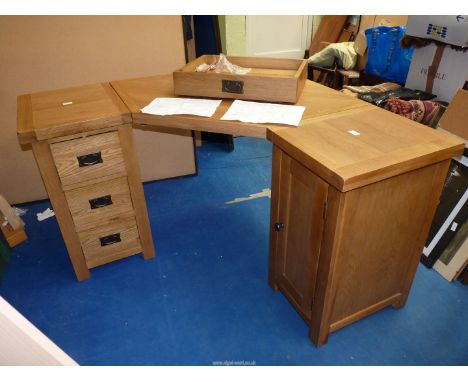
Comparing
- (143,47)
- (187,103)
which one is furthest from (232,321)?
(143,47)

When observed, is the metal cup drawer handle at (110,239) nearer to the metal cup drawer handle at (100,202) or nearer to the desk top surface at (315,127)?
the metal cup drawer handle at (100,202)

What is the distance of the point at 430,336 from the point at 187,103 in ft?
4.75

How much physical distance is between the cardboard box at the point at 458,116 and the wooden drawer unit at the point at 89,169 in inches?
59.8

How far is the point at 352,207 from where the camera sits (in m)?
1.07

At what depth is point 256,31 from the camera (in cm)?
434

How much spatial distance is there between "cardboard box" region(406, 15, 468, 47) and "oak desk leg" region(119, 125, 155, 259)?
1797 millimetres

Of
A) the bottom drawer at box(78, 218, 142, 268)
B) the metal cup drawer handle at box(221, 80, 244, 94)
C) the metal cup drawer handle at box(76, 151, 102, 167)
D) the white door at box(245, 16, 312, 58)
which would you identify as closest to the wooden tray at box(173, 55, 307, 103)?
the metal cup drawer handle at box(221, 80, 244, 94)

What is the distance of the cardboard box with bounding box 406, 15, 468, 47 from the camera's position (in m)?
1.83

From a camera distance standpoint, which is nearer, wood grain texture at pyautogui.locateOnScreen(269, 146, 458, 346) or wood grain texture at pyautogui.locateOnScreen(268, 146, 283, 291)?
wood grain texture at pyautogui.locateOnScreen(269, 146, 458, 346)

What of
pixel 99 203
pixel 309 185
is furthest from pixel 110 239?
pixel 309 185

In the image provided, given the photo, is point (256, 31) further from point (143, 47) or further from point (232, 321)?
point (232, 321)

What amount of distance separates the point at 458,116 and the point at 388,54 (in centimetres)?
178

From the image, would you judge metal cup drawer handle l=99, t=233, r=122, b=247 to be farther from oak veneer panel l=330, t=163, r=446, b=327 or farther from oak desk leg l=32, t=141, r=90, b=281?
oak veneer panel l=330, t=163, r=446, b=327

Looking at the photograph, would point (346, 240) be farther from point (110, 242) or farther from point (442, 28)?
point (442, 28)
